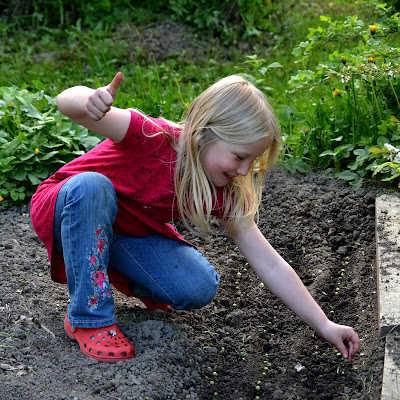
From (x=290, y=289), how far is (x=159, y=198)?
0.59 meters

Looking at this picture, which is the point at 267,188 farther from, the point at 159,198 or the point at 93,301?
the point at 93,301

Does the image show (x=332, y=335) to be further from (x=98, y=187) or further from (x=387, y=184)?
(x=387, y=184)

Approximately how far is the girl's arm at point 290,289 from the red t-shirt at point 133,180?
0.32 m

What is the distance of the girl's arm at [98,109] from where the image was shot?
221 cm

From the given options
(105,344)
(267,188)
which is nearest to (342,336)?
(105,344)

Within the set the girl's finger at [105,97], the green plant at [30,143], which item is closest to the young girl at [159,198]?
the girl's finger at [105,97]

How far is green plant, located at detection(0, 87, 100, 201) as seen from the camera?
12.3ft

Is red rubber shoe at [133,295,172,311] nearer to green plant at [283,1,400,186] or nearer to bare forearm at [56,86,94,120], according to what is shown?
bare forearm at [56,86,94,120]

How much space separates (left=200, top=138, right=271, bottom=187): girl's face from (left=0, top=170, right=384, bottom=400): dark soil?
2.18ft

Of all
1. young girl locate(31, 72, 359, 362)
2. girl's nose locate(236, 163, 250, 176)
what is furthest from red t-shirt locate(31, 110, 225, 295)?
girl's nose locate(236, 163, 250, 176)

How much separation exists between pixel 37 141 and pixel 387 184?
1.91m

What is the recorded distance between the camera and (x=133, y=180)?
102 inches

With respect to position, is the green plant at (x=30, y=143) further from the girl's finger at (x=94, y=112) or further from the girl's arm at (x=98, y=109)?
the girl's finger at (x=94, y=112)

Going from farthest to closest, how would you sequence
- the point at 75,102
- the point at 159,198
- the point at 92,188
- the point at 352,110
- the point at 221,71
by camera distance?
the point at 221,71 < the point at 352,110 < the point at 159,198 < the point at 92,188 < the point at 75,102
